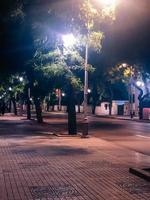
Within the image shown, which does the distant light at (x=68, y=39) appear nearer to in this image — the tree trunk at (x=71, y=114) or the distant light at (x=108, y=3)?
the distant light at (x=108, y=3)

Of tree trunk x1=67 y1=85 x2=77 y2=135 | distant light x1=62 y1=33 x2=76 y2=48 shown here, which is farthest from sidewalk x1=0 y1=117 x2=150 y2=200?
tree trunk x1=67 y1=85 x2=77 y2=135

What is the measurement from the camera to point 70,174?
42.4ft

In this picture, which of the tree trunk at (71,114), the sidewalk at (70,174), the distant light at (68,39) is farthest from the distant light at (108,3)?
the tree trunk at (71,114)

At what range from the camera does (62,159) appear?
1634 cm

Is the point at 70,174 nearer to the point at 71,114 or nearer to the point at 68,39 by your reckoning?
the point at 68,39

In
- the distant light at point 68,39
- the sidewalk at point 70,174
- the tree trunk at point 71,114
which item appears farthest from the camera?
the tree trunk at point 71,114

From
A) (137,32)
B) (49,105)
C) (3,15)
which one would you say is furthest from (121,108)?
(3,15)

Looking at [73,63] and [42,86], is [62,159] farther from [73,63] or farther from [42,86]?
[42,86]

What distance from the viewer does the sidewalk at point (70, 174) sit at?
1020 centimetres

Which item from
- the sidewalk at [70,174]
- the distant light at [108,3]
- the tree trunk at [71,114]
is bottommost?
the sidewalk at [70,174]

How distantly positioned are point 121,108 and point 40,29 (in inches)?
2812

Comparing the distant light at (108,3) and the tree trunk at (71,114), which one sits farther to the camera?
the tree trunk at (71,114)

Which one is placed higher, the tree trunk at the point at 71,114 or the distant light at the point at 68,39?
the distant light at the point at 68,39

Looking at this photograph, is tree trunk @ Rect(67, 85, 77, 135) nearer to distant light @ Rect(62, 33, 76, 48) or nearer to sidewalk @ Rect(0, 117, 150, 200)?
distant light @ Rect(62, 33, 76, 48)
